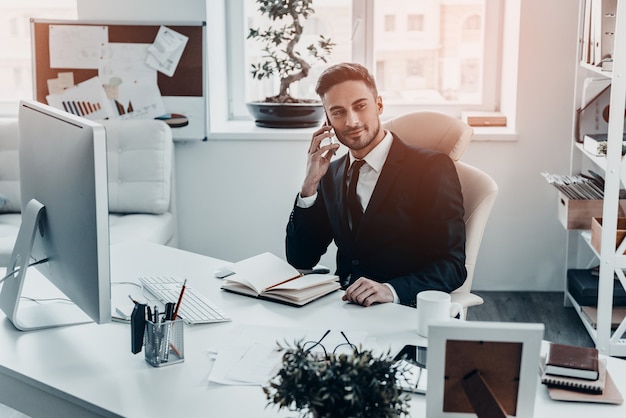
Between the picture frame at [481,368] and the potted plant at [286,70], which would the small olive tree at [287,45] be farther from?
the picture frame at [481,368]

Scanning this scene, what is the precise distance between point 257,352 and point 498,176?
2476 mm

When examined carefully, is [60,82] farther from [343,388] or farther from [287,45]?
[343,388]

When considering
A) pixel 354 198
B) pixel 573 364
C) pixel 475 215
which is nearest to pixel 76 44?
pixel 354 198

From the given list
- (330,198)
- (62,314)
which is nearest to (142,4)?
(330,198)

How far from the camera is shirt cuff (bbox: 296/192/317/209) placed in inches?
103

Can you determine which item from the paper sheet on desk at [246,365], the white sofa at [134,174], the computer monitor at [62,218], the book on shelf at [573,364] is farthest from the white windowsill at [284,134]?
the book on shelf at [573,364]

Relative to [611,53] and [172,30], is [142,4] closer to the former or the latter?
[172,30]

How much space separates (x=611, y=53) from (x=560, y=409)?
2.07m

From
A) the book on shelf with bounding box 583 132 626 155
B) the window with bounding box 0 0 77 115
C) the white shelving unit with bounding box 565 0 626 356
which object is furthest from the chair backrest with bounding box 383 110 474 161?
the window with bounding box 0 0 77 115

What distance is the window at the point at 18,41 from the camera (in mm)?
4418

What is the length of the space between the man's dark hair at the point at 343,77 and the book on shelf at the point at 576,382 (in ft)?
4.01

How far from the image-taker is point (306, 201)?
103 inches

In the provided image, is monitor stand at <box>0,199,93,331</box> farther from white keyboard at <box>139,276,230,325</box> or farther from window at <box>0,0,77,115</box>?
window at <box>0,0,77,115</box>

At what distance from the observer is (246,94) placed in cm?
437
